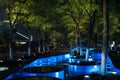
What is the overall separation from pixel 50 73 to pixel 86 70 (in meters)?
3.01

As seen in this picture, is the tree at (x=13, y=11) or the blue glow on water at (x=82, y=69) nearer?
the blue glow on water at (x=82, y=69)

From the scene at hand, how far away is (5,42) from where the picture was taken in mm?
41688

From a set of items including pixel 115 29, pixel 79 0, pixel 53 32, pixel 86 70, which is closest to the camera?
pixel 86 70

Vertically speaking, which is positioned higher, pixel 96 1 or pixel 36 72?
pixel 96 1

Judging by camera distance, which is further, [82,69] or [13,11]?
[13,11]

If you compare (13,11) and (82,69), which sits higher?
(13,11)

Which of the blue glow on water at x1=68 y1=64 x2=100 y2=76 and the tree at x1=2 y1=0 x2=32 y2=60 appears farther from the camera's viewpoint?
the tree at x1=2 y1=0 x2=32 y2=60

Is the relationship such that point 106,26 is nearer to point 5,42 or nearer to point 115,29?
point 115,29

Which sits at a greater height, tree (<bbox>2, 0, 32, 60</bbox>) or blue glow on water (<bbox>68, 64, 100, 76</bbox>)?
tree (<bbox>2, 0, 32, 60</bbox>)

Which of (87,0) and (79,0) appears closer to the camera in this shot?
(87,0)

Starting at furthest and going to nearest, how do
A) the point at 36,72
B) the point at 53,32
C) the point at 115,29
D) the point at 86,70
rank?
the point at 53,32 → the point at 115,29 → the point at 86,70 → the point at 36,72

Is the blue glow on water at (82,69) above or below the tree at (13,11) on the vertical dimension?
below

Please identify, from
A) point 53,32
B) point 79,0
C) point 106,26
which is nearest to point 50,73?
point 106,26

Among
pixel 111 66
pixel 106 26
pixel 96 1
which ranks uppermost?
pixel 96 1
